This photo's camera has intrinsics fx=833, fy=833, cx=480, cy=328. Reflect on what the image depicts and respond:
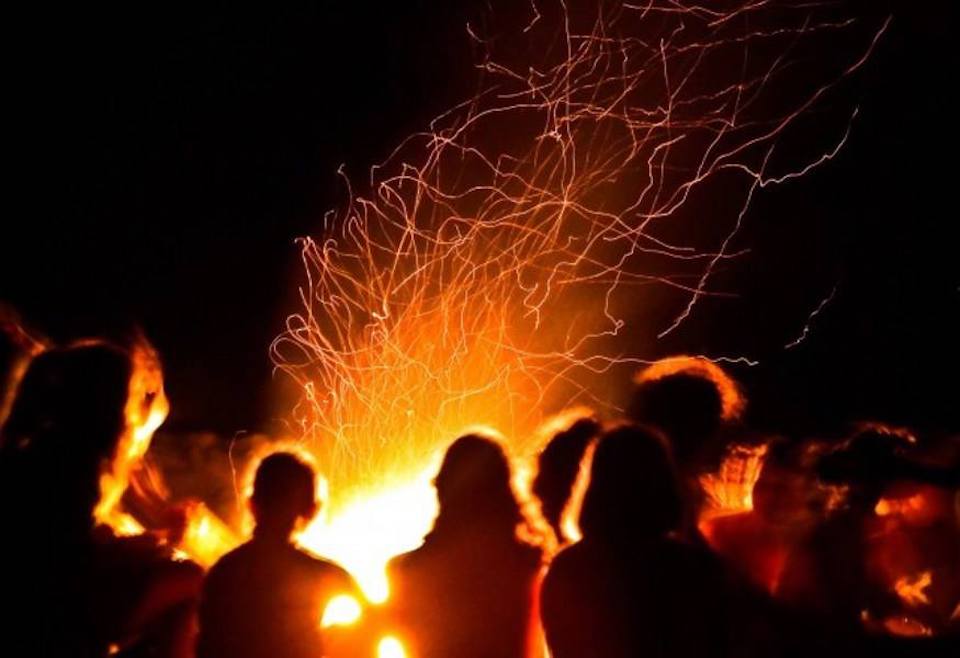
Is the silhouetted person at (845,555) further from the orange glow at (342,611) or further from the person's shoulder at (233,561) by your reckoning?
the person's shoulder at (233,561)

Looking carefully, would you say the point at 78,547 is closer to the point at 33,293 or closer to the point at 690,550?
the point at 690,550

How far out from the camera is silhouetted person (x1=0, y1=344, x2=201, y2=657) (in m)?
3.07

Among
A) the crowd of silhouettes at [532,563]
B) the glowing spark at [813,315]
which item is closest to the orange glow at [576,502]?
the crowd of silhouettes at [532,563]

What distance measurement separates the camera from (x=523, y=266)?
7.48m

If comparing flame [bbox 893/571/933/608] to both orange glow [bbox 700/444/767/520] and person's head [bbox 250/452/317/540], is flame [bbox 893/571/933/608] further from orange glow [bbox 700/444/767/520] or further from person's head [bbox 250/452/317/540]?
person's head [bbox 250/452/317/540]

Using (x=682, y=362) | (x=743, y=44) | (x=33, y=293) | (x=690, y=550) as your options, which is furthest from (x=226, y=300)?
(x=690, y=550)

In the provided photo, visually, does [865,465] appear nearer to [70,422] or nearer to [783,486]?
[783,486]

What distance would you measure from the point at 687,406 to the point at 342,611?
5.77 feet

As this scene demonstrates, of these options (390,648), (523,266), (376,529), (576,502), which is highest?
(523,266)

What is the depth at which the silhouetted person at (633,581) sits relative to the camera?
279cm

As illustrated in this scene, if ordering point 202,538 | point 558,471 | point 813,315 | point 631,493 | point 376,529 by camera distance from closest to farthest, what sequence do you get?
1. point 631,493
2. point 558,471
3. point 202,538
4. point 376,529
5. point 813,315

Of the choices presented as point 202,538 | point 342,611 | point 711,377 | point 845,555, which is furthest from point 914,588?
point 202,538

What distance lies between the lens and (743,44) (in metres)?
8.97

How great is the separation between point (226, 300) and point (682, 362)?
286 inches
